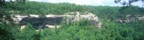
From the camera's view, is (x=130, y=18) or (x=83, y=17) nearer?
(x=83, y=17)

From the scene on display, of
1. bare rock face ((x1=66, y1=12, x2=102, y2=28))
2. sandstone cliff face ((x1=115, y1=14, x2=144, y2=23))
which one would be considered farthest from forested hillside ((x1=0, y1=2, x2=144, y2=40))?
bare rock face ((x1=66, y1=12, x2=102, y2=28))

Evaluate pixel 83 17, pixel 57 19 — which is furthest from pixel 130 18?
pixel 57 19

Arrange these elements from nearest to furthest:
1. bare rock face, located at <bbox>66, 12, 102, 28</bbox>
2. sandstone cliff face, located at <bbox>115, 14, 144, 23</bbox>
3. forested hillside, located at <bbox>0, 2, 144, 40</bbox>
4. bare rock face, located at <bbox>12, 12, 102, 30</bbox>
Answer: forested hillside, located at <bbox>0, 2, 144, 40</bbox>, bare rock face, located at <bbox>12, 12, 102, 30</bbox>, bare rock face, located at <bbox>66, 12, 102, 28</bbox>, sandstone cliff face, located at <bbox>115, 14, 144, 23</bbox>

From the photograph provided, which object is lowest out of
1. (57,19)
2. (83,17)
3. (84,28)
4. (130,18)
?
(130,18)

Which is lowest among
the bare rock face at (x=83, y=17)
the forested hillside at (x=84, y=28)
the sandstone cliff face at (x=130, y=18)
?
the sandstone cliff face at (x=130, y=18)

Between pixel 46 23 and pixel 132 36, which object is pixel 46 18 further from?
pixel 132 36

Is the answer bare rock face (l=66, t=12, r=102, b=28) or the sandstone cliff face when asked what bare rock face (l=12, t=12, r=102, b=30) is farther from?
the sandstone cliff face

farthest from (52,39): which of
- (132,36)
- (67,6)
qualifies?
(67,6)

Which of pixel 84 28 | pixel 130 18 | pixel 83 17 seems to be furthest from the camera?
pixel 130 18

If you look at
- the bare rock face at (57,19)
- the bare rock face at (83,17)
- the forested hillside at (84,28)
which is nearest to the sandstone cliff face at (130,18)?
the forested hillside at (84,28)

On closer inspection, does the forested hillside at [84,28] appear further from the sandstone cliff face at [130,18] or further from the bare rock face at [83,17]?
the bare rock face at [83,17]

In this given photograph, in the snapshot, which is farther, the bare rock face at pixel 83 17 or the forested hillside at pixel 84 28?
the bare rock face at pixel 83 17

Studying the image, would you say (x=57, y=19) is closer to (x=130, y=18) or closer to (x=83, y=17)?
(x=83, y=17)
